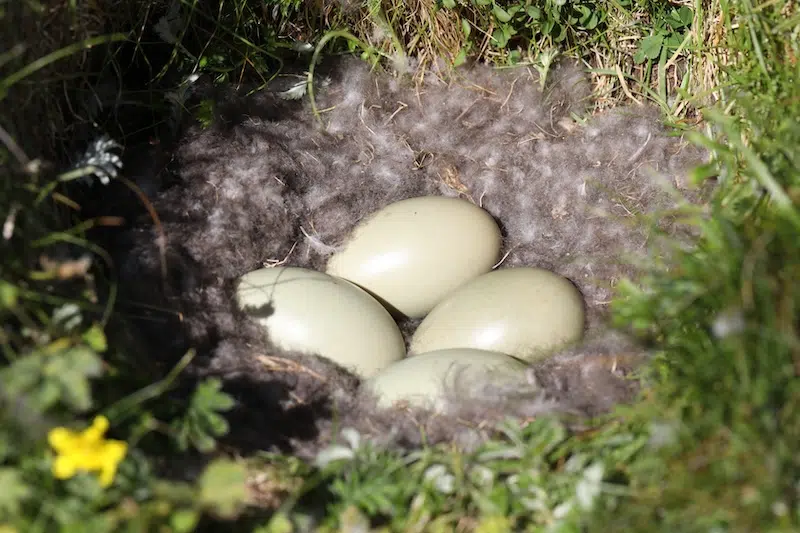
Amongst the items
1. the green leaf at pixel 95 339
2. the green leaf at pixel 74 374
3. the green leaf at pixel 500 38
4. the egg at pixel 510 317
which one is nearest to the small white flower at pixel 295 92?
the green leaf at pixel 500 38

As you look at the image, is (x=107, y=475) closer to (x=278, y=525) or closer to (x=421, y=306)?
(x=278, y=525)

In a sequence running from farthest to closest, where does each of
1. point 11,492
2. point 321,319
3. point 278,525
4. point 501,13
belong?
point 501,13 → point 321,319 → point 278,525 → point 11,492

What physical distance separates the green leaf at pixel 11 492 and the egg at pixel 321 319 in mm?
710

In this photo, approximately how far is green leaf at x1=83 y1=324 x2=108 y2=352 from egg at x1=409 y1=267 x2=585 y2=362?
76cm

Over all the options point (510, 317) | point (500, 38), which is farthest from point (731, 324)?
point (500, 38)

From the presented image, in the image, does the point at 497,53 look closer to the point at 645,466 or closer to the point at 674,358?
the point at 674,358

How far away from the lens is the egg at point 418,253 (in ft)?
6.16

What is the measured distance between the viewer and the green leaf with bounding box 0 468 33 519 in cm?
102

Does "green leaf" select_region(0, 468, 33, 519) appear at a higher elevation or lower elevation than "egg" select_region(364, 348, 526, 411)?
higher

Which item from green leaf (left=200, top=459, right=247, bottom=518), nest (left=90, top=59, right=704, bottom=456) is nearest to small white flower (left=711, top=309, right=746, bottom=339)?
nest (left=90, top=59, right=704, bottom=456)

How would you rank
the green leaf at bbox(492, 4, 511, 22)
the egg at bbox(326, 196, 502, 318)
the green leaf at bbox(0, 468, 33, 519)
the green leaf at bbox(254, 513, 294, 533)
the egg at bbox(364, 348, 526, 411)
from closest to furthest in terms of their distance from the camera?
the green leaf at bbox(0, 468, 33, 519) < the green leaf at bbox(254, 513, 294, 533) < the egg at bbox(364, 348, 526, 411) < the egg at bbox(326, 196, 502, 318) < the green leaf at bbox(492, 4, 511, 22)

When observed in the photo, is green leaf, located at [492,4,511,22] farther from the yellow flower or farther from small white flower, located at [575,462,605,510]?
the yellow flower

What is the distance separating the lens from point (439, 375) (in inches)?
60.7

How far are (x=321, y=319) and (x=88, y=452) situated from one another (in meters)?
0.70
